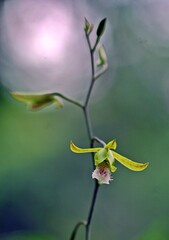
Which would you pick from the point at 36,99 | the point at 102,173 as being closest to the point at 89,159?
the point at 36,99

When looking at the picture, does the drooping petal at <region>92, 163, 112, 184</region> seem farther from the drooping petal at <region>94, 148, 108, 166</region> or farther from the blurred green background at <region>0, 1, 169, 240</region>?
the blurred green background at <region>0, 1, 169, 240</region>

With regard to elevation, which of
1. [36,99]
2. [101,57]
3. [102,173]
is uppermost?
[101,57]

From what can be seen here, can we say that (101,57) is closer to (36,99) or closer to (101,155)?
(36,99)

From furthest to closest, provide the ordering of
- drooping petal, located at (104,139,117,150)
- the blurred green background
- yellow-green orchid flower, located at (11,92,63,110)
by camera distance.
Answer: the blurred green background < yellow-green orchid flower, located at (11,92,63,110) < drooping petal, located at (104,139,117,150)

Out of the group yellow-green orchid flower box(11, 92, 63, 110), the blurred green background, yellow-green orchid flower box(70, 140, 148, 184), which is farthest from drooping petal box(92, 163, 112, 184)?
the blurred green background

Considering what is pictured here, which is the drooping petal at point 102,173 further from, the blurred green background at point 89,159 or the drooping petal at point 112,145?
the blurred green background at point 89,159

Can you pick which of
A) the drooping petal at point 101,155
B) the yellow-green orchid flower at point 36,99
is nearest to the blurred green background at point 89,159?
the yellow-green orchid flower at point 36,99
